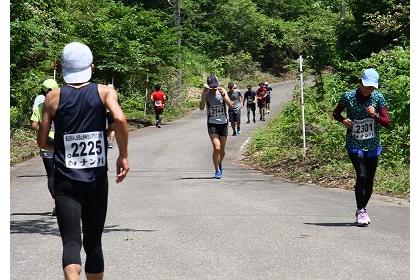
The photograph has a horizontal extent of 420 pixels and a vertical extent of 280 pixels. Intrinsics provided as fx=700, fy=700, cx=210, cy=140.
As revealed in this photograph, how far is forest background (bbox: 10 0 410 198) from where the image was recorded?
1449 cm

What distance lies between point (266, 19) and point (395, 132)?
53483 mm

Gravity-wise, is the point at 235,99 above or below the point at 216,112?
above

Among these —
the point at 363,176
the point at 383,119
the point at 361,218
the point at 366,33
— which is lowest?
the point at 361,218

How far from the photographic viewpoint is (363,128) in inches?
343

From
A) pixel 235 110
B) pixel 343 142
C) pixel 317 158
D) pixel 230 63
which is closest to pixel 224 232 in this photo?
pixel 317 158

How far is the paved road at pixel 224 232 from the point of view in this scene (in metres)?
6.44

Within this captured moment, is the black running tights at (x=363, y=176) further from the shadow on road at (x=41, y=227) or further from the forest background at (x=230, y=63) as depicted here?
the forest background at (x=230, y=63)

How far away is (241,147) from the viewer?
22.2 metres

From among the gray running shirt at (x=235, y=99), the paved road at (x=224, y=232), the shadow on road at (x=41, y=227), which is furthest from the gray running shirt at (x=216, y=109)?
the gray running shirt at (x=235, y=99)

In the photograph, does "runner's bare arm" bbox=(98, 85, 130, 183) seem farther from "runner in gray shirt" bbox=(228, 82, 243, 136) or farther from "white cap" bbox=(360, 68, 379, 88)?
"runner in gray shirt" bbox=(228, 82, 243, 136)

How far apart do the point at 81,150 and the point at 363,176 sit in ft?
15.3

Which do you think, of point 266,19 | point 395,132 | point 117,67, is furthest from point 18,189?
point 266,19

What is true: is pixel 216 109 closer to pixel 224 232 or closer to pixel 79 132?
pixel 224 232
